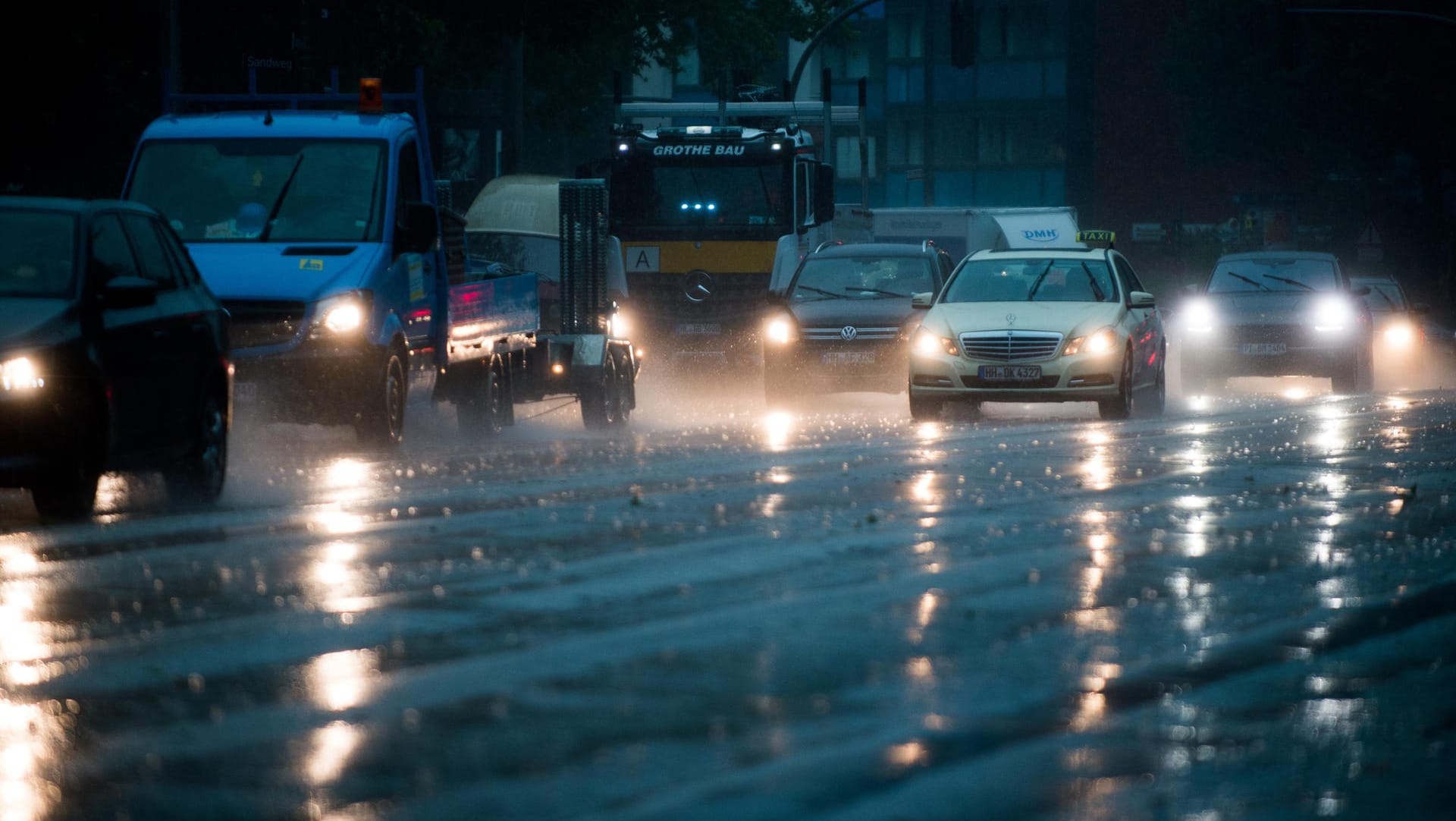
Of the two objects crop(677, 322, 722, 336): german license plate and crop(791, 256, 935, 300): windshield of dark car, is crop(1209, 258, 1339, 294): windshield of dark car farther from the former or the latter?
crop(677, 322, 722, 336): german license plate

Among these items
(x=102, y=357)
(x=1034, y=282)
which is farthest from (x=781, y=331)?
(x=102, y=357)

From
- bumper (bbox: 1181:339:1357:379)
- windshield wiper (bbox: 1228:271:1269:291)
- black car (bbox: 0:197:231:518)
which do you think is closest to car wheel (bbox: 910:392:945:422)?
bumper (bbox: 1181:339:1357:379)

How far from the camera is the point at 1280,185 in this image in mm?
81562

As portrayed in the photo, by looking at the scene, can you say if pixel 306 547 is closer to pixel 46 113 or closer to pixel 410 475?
pixel 410 475

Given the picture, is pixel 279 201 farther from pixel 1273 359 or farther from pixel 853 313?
pixel 1273 359

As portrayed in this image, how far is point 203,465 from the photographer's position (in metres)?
12.8

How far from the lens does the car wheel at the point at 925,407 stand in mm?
22000

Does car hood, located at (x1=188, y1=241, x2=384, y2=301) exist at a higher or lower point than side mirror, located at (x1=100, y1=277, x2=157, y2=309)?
higher

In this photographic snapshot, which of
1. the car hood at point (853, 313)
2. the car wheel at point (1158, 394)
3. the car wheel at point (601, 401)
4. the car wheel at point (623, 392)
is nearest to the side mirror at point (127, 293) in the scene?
the car wheel at point (601, 401)

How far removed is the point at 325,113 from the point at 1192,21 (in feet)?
198

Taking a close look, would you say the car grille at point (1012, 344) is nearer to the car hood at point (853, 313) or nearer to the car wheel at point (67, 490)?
the car hood at point (853, 313)

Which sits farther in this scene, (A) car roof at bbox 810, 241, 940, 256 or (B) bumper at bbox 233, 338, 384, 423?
(A) car roof at bbox 810, 241, 940, 256

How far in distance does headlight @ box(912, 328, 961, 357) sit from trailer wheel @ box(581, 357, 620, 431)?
2824mm

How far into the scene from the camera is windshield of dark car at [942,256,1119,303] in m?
22.8
